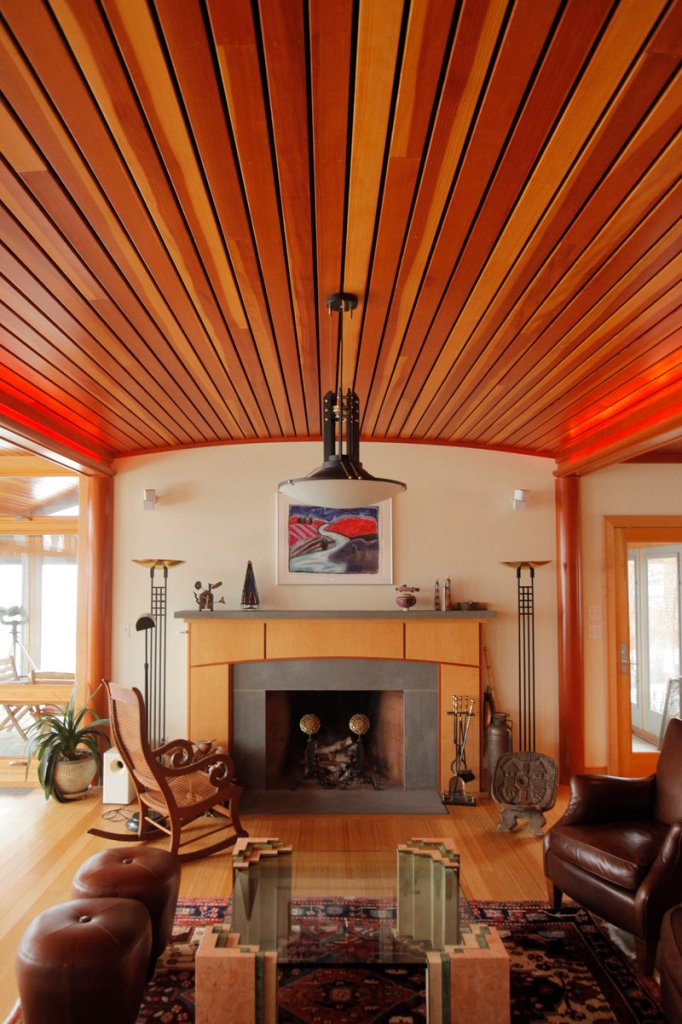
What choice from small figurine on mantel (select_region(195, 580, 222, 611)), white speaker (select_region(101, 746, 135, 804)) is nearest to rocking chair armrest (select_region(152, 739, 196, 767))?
white speaker (select_region(101, 746, 135, 804))

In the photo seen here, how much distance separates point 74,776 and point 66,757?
15 centimetres

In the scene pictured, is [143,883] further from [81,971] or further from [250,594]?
[250,594]

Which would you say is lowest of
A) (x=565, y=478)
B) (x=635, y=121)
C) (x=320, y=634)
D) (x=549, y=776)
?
(x=549, y=776)

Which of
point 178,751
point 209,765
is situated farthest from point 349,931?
point 178,751

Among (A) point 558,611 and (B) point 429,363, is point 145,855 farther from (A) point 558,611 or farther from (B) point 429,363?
(A) point 558,611

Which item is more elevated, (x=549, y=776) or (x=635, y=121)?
(x=635, y=121)

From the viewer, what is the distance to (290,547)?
5.68m

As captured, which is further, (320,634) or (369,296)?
(320,634)

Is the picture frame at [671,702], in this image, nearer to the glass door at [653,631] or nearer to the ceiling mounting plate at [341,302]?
the glass door at [653,631]

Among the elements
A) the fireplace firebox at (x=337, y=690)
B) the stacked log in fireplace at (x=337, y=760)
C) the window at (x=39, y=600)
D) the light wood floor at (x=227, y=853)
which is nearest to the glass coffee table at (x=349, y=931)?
the light wood floor at (x=227, y=853)

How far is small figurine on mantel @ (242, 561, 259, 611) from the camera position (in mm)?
5473

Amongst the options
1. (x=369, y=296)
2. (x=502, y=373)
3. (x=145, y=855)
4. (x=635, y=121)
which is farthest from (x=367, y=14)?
(x=145, y=855)

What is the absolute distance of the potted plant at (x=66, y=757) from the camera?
5.10 m

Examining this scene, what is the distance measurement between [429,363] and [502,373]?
1.42ft
